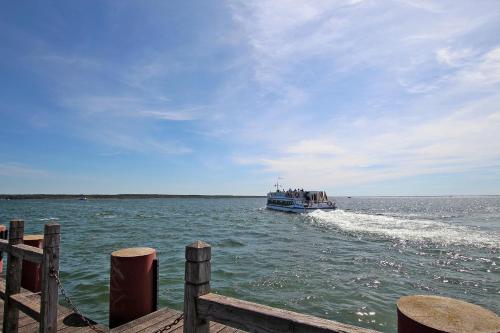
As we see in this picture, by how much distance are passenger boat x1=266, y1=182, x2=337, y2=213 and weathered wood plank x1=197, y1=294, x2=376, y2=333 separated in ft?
162

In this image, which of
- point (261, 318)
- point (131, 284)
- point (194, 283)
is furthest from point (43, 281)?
point (261, 318)

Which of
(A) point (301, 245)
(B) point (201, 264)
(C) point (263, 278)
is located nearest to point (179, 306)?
(C) point (263, 278)

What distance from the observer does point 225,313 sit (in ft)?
8.38

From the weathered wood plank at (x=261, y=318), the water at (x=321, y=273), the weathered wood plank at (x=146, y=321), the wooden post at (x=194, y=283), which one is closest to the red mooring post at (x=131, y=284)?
the weathered wood plank at (x=146, y=321)

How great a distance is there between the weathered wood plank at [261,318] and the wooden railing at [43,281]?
7.99ft

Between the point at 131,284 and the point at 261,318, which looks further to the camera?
the point at 131,284

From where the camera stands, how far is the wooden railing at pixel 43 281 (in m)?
3.98

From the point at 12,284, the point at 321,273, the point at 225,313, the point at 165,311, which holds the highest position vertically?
the point at 225,313

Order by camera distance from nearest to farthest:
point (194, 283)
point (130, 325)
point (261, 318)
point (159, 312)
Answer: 1. point (261, 318)
2. point (194, 283)
3. point (130, 325)
4. point (159, 312)

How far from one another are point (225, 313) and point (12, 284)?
4077 millimetres

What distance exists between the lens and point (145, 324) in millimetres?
4676

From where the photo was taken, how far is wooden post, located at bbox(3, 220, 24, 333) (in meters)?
4.67

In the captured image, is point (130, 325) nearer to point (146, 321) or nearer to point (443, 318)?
point (146, 321)

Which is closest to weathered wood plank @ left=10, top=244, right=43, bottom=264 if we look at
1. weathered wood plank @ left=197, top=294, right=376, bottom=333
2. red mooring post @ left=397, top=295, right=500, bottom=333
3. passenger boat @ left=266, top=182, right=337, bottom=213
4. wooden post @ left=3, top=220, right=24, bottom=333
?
wooden post @ left=3, top=220, right=24, bottom=333
